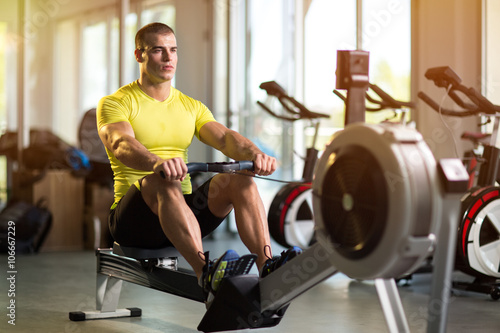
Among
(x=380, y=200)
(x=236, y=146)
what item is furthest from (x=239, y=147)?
(x=380, y=200)

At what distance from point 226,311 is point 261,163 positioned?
0.50 meters

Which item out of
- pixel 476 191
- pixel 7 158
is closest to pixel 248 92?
pixel 7 158

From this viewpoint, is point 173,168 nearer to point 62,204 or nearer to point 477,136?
point 477,136

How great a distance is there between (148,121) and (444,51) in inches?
118

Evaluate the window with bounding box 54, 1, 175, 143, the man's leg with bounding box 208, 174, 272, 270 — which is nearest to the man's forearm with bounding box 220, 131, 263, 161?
the man's leg with bounding box 208, 174, 272, 270

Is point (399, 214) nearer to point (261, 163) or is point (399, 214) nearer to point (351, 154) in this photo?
point (351, 154)

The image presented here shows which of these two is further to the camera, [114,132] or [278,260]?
[114,132]

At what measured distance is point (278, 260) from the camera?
2.18 m

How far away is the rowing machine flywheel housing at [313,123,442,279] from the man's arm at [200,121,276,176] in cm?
48

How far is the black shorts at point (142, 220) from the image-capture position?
8.04ft

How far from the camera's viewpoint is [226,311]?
2.16 metres

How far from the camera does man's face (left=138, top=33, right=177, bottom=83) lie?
8.72 feet

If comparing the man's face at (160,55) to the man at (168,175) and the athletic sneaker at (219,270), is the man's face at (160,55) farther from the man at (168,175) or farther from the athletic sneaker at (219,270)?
the athletic sneaker at (219,270)

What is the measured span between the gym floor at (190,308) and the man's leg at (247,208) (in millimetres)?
503
